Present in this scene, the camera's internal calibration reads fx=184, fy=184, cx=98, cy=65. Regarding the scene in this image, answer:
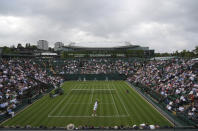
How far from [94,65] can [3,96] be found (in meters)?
43.3

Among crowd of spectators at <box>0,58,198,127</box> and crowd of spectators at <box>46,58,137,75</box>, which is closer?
crowd of spectators at <box>0,58,198,127</box>

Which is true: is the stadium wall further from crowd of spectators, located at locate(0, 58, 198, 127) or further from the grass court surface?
the grass court surface

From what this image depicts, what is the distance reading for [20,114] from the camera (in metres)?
21.7

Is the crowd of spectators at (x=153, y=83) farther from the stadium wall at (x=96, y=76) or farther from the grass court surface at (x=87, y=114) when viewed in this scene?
the grass court surface at (x=87, y=114)

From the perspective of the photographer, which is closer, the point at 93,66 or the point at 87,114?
the point at 87,114

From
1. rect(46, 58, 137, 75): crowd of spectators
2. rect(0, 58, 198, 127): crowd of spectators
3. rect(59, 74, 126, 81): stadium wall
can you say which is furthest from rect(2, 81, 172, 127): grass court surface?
rect(46, 58, 137, 75): crowd of spectators

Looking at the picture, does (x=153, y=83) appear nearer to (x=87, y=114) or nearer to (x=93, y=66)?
(x=87, y=114)

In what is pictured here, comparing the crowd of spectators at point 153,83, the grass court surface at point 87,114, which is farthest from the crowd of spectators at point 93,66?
the grass court surface at point 87,114

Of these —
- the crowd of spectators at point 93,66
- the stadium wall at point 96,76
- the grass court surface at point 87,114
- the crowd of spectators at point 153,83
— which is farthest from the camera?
the crowd of spectators at point 93,66

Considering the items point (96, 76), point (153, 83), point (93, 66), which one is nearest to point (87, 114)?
point (153, 83)

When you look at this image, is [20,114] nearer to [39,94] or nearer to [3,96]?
[3,96]

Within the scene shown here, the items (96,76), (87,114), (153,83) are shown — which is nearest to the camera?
(87,114)

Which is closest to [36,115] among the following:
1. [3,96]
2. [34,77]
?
[3,96]

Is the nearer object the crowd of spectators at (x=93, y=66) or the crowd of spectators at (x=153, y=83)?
the crowd of spectators at (x=153, y=83)
